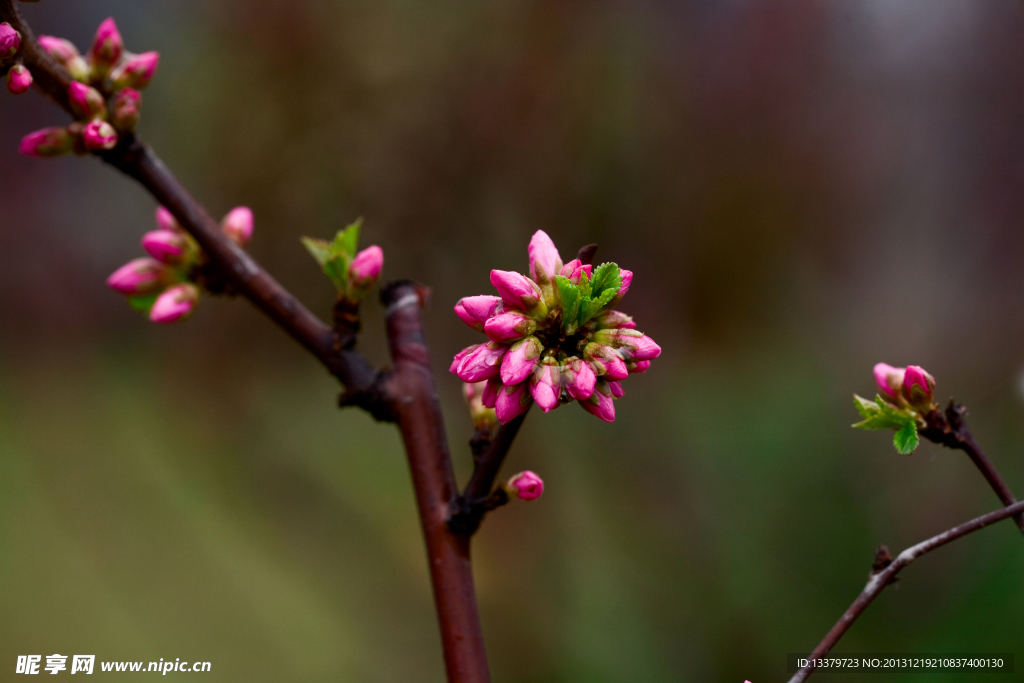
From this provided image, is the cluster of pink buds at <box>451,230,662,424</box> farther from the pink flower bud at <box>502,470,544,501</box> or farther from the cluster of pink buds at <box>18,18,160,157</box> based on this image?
the cluster of pink buds at <box>18,18,160,157</box>

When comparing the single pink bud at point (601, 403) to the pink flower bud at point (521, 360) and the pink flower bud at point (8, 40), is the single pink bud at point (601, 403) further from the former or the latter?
the pink flower bud at point (8, 40)

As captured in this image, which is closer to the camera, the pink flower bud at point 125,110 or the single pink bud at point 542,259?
the single pink bud at point 542,259

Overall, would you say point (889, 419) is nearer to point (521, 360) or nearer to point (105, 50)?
point (521, 360)

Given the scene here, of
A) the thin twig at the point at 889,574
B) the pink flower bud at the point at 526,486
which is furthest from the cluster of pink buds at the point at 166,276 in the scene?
the thin twig at the point at 889,574

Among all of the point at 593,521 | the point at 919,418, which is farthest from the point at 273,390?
the point at 919,418

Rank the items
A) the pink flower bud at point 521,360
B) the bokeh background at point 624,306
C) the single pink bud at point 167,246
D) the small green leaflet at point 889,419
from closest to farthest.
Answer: the pink flower bud at point 521,360, the small green leaflet at point 889,419, the single pink bud at point 167,246, the bokeh background at point 624,306
